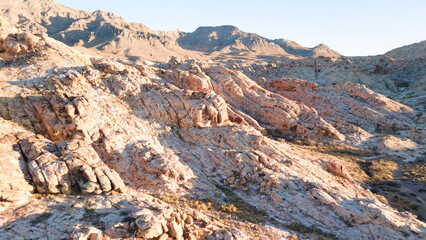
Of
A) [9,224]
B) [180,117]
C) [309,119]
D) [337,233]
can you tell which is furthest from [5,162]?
[309,119]

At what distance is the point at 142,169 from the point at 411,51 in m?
160

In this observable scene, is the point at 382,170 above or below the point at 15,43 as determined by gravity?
below

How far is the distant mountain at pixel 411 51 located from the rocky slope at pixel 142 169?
407ft

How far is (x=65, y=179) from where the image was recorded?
14.4 metres

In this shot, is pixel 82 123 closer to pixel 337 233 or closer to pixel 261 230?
pixel 261 230

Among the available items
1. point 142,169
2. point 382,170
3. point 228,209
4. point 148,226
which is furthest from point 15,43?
point 382,170

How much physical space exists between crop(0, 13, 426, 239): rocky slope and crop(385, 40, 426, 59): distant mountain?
12410cm

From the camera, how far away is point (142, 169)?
1967 cm

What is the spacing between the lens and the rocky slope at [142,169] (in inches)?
497

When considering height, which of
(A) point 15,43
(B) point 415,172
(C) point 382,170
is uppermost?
(A) point 15,43

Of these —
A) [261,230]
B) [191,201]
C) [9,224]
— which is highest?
[9,224]

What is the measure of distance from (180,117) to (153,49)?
604 feet

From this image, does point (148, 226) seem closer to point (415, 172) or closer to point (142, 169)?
point (142, 169)

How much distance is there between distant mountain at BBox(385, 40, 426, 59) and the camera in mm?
108812
